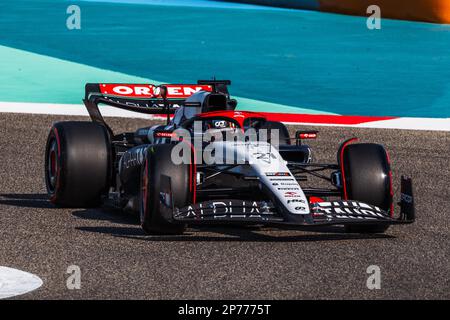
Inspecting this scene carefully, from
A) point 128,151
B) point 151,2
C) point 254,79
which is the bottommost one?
point 128,151

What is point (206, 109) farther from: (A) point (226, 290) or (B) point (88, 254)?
(A) point (226, 290)

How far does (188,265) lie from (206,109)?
102 inches

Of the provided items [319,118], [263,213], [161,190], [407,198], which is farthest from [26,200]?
[319,118]

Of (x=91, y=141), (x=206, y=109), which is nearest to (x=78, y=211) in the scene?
(x=91, y=141)

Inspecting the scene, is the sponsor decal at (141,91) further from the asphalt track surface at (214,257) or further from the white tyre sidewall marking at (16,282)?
the white tyre sidewall marking at (16,282)

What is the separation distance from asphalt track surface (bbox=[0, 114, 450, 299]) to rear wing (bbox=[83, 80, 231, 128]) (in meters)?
1.08

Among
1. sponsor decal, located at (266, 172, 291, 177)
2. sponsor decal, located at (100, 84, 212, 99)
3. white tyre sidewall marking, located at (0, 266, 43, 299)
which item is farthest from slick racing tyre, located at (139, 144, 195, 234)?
sponsor decal, located at (100, 84, 212, 99)

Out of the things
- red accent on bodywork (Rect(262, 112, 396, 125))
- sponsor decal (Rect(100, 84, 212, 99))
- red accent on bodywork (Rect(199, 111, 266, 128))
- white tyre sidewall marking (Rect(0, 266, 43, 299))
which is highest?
sponsor decal (Rect(100, 84, 212, 99))

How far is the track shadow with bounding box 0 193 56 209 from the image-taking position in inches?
408

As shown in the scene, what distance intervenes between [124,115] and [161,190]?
7.66m

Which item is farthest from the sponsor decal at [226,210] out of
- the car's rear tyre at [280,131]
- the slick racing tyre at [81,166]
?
the car's rear tyre at [280,131]

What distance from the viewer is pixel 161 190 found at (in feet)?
28.5

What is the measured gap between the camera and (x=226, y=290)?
24.1ft

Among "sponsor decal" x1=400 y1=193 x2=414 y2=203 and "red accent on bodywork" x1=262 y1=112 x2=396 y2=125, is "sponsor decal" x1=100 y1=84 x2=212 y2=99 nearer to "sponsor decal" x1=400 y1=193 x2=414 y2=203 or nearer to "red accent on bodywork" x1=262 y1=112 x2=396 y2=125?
"sponsor decal" x1=400 y1=193 x2=414 y2=203
